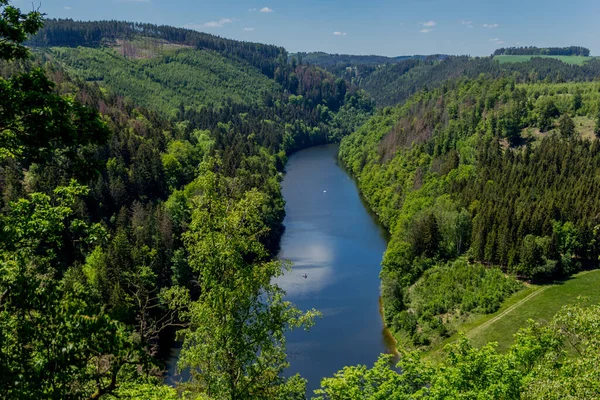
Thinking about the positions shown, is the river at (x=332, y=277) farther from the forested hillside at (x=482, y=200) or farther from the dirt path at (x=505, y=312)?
the dirt path at (x=505, y=312)

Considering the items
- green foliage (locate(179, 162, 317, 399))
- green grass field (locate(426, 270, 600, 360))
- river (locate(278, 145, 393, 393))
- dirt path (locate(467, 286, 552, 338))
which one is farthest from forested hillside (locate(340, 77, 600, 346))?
green foliage (locate(179, 162, 317, 399))

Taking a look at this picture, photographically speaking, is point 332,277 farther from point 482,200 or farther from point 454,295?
point 482,200

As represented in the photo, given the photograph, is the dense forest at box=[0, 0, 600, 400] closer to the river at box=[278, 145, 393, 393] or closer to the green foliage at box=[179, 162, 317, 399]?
the green foliage at box=[179, 162, 317, 399]

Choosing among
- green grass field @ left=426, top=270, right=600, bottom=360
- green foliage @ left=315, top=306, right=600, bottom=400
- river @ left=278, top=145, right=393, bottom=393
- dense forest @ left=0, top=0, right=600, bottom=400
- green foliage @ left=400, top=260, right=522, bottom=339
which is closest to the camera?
dense forest @ left=0, top=0, right=600, bottom=400

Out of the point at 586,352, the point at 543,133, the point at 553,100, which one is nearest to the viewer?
the point at 586,352

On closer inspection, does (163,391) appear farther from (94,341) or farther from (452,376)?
(452,376)

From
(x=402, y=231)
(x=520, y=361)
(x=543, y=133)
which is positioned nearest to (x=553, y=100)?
(x=543, y=133)
